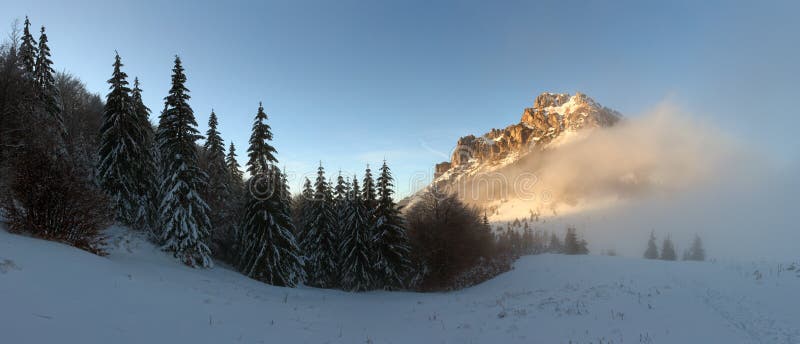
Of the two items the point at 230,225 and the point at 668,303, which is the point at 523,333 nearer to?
the point at 668,303

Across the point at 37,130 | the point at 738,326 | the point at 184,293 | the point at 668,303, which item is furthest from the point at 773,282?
the point at 37,130

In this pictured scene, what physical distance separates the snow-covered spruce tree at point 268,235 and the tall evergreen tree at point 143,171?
6535 mm

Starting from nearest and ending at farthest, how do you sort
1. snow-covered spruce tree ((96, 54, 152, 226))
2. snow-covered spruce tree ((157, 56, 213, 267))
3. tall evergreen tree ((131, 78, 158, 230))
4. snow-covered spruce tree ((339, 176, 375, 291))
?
snow-covered spruce tree ((157, 56, 213, 267))
snow-covered spruce tree ((96, 54, 152, 226))
tall evergreen tree ((131, 78, 158, 230))
snow-covered spruce tree ((339, 176, 375, 291))

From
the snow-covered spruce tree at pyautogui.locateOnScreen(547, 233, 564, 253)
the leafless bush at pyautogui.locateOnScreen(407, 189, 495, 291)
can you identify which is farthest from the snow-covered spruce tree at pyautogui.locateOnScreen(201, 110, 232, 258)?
the snow-covered spruce tree at pyautogui.locateOnScreen(547, 233, 564, 253)

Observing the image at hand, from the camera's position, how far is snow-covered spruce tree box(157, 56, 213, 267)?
1931 cm

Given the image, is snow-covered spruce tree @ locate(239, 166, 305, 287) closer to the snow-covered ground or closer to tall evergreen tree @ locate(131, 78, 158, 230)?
tall evergreen tree @ locate(131, 78, 158, 230)

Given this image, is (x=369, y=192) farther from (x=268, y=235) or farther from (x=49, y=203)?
(x=49, y=203)

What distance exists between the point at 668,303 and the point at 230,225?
3164 centimetres

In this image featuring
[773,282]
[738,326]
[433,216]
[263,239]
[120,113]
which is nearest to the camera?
[738,326]

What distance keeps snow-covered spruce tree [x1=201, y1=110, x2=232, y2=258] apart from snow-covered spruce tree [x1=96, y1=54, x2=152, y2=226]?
5.34 meters

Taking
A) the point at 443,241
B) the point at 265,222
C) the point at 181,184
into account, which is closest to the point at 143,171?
the point at 181,184

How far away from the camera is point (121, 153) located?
2139 cm

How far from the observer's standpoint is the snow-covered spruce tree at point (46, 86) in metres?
20.1

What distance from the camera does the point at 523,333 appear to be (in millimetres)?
8930
